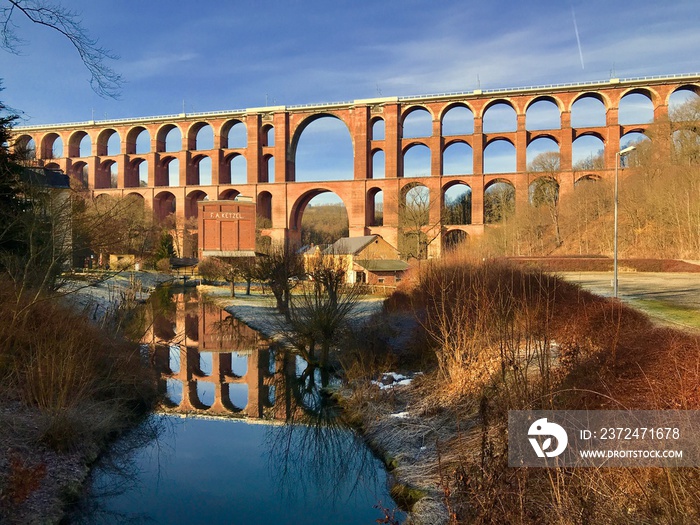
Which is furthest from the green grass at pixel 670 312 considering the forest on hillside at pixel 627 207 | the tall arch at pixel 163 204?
the tall arch at pixel 163 204

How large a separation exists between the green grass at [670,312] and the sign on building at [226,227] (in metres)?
27.0

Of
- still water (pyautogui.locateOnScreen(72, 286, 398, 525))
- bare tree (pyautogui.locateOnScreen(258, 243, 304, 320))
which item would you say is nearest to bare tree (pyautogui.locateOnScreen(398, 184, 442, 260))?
bare tree (pyautogui.locateOnScreen(258, 243, 304, 320))

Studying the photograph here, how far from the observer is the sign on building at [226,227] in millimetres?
35812

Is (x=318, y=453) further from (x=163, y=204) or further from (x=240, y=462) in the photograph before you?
(x=163, y=204)

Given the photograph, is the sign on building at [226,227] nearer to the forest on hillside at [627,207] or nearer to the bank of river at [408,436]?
the forest on hillside at [627,207]

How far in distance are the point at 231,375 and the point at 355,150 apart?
123 ft

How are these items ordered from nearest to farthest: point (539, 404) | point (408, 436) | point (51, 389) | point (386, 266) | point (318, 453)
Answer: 1. point (539, 404)
2. point (51, 389)
3. point (408, 436)
4. point (318, 453)
5. point (386, 266)

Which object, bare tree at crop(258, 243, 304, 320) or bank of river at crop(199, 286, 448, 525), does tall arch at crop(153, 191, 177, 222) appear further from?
bank of river at crop(199, 286, 448, 525)

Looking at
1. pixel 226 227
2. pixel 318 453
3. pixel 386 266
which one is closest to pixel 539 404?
pixel 318 453

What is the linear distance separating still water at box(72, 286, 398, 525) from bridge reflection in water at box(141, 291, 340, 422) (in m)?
0.04

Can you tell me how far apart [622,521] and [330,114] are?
157ft

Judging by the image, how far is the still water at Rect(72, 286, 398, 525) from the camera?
5859mm

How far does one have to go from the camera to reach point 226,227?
3609 centimetres

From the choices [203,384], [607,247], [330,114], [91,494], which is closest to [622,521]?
[91,494]
